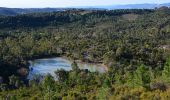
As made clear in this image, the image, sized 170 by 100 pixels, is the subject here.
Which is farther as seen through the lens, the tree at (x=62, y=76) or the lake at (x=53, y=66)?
the lake at (x=53, y=66)

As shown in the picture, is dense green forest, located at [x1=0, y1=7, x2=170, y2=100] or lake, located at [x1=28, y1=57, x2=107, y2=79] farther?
lake, located at [x1=28, y1=57, x2=107, y2=79]

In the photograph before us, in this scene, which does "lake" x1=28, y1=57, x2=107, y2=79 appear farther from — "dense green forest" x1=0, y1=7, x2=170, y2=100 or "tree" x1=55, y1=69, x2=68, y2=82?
"tree" x1=55, y1=69, x2=68, y2=82

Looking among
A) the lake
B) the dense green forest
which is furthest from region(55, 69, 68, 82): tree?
the lake

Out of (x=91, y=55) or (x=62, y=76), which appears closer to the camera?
(x=62, y=76)

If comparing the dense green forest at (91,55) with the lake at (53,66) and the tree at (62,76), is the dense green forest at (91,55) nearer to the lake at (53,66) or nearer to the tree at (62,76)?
the tree at (62,76)

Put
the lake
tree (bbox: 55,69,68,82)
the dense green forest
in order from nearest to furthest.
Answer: the dense green forest, tree (bbox: 55,69,68,82), the lake

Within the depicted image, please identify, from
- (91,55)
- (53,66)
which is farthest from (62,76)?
(91,55)

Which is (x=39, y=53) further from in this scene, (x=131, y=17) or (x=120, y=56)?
(x=131, y=17)

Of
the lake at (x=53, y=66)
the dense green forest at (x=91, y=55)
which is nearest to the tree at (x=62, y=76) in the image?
the dense green forest at (x=91, y=55)

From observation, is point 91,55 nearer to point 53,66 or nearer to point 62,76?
point 53,66
